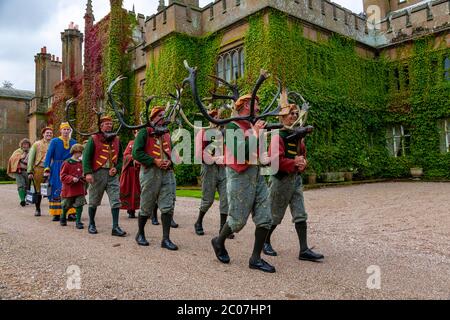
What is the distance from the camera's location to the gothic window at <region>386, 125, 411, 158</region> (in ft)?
66.5

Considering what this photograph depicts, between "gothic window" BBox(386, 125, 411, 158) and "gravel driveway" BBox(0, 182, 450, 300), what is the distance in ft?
46.1

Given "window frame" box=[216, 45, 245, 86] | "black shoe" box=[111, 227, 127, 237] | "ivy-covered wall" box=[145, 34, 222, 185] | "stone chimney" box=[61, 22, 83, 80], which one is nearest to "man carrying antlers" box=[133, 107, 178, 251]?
"black shoe" box=[111, 227, 127, 237]

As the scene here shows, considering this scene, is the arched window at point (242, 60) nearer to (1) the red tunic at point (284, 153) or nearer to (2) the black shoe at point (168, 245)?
(1) the red tunic at point (284, 153)

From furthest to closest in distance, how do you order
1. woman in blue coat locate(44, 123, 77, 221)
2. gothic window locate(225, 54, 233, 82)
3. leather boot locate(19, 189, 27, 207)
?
1. gothic window locate(225, 54, 233, 82)
2. leather boot locate(19, 189, 27, 207)
3. woman in blue coat locate(44, 123, 77, 221)

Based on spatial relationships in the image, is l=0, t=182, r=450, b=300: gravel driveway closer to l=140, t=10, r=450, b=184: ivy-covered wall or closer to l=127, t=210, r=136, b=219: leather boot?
l=127, t=210, r=136, b=219: leather boot

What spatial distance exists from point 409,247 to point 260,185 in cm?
253

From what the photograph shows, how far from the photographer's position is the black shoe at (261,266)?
155 inches

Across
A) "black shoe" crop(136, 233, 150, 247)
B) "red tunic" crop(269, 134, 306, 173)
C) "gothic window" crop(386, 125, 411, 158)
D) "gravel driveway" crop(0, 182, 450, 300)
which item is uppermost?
"gothic window" crop(386, 125, 411, 158)

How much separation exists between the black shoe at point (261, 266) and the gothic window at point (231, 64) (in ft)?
45.3

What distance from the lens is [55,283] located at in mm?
3498

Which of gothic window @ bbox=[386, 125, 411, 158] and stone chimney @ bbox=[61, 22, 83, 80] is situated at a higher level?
stone chimney @ bbox=[61, 22, 83, 80]

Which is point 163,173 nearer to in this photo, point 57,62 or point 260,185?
point 260,185

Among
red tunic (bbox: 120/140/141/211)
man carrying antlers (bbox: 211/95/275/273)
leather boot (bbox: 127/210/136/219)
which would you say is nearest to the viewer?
man carrying antlers (bbox: 211/95/275/273)

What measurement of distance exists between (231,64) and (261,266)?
1473 cm
